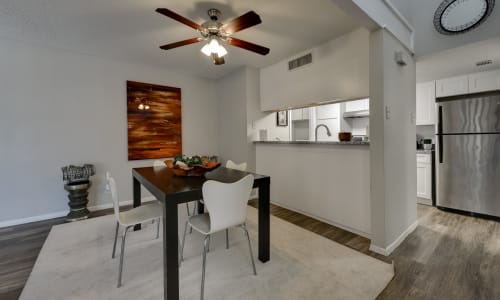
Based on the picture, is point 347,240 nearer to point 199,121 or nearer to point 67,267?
point 67,267

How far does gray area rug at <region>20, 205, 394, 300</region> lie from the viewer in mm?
1537

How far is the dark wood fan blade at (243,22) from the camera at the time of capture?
170 cm

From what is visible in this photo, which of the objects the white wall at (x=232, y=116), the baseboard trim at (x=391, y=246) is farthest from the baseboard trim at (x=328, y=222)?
the white wall at (x=232, y=116)

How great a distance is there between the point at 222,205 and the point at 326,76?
88.0 inches

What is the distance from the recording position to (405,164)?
2.35 meters

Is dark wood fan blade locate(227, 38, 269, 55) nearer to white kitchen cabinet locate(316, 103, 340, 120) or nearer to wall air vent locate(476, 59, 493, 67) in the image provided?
wall air vent locate(476, 59, 493, 67)

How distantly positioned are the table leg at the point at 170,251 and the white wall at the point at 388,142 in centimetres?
179

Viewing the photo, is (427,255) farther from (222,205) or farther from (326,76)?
(326,76)

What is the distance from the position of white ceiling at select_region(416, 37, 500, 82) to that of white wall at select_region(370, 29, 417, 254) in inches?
20.8

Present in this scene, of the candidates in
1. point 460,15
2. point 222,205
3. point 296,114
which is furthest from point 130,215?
point 296,114

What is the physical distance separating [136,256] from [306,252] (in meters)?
1.59

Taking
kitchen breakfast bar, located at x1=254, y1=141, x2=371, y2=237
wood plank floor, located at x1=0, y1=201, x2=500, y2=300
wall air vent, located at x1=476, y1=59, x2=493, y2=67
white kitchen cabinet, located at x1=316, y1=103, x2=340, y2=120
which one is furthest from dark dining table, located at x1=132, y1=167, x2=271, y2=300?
white kitchen cabinet, located at x1=316, y1=103, x2=340, y2=120

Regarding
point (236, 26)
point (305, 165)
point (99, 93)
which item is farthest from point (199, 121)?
point (236, 26)

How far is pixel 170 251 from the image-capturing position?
134 centimetres
